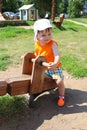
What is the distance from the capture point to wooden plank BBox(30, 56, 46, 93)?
12.7ft

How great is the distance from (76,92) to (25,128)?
1.34 meters

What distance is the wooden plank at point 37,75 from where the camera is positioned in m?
3.86

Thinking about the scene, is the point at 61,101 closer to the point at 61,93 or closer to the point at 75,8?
the point at 61,93

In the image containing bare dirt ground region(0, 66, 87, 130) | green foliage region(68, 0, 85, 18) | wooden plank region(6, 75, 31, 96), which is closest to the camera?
bare dirt ground region(0, 66, 87, 130)

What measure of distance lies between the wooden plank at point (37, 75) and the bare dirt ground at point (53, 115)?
275 mm

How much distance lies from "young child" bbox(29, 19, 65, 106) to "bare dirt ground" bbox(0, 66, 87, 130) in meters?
0.17

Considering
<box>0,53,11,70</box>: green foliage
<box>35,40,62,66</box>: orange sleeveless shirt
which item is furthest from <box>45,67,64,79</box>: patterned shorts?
<box>0,53,11,70</box>: green foliage

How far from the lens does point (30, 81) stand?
3992mm

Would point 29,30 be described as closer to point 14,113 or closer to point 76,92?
point 76,92

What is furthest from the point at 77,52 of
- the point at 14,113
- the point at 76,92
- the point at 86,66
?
the point at 14,113

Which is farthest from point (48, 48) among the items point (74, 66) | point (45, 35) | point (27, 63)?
point (74, 66)

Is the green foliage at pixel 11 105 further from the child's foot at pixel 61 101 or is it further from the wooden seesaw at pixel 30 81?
the child's foot at pixel 61 101

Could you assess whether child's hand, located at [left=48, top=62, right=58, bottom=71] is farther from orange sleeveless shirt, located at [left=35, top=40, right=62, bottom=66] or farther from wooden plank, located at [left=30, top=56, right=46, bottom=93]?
Result: orange sleeveless shirt, located at [left=35, top=40, right=62, bottom=66]

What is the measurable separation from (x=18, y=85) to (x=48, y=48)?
693 millimetres
